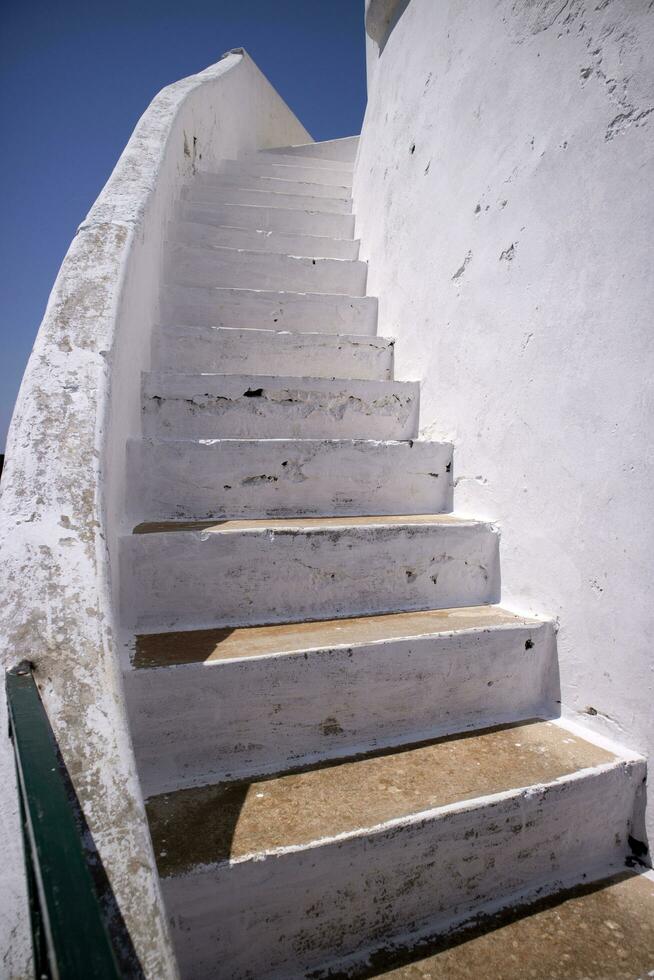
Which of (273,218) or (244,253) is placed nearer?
(244,253)

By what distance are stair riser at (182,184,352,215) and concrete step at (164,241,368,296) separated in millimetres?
905

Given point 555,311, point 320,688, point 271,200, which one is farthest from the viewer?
point 271,200

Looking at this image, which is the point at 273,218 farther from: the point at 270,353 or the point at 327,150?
the point at 327,150

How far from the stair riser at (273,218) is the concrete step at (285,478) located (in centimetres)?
211

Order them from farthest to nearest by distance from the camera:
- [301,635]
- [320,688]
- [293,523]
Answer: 1. [293,523]
2. [301,635]
3. [320,688]

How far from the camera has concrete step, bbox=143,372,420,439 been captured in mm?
2070

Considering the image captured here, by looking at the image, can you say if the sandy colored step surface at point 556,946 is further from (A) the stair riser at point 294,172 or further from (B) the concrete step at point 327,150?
(B) the concrete step at point 327,150

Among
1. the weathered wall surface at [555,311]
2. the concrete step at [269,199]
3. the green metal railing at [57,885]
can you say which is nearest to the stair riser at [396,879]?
the weathered wall surface at [555,311]

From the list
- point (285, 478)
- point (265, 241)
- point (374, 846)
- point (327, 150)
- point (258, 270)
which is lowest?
point (374, 846)

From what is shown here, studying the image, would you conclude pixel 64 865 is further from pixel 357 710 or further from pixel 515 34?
pixel 515 34

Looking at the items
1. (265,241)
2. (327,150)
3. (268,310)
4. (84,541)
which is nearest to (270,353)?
(268,310)

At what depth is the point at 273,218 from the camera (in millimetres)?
3596

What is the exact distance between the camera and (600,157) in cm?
151

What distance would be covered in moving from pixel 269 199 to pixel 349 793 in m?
3.81
